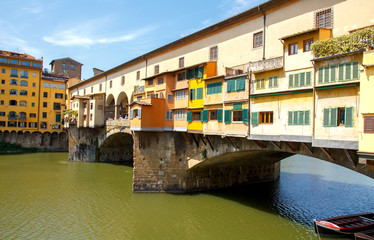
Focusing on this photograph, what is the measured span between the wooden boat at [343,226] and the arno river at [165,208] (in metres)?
1.05

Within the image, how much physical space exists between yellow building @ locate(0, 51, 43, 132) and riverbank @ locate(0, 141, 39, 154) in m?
3.39

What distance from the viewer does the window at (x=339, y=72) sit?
1325 cm

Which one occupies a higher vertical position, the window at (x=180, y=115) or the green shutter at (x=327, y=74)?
the green shutter at (x=327, y=74)

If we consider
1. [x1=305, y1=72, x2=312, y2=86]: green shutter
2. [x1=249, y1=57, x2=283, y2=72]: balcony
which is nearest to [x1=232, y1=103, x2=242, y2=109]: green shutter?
[x1=249, y1=57, x2=283, y2=72]: balcony

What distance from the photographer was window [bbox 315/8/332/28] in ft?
52.9

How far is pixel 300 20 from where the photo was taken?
688 inches

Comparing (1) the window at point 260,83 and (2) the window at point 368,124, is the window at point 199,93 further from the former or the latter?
(2) the window at point 368,124

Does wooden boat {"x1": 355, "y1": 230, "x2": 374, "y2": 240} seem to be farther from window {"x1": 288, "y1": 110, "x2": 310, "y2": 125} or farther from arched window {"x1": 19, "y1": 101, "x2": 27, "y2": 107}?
arched window {"x1": 19, "y1": 101, "x2": 27, "y2": 107}

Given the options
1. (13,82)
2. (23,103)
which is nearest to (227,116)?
(23,103)

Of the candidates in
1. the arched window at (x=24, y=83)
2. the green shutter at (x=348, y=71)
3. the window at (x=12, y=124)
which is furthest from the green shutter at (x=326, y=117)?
the arched window at (x=24, y=83)

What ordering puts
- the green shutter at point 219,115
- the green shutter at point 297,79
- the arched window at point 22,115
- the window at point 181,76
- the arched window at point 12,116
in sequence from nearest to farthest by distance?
the green shutter at point 297,79 < the green shutter at point 219,115 < the window at point 181,76 < the arched window at point 12,116 < the arched window at point 22,115

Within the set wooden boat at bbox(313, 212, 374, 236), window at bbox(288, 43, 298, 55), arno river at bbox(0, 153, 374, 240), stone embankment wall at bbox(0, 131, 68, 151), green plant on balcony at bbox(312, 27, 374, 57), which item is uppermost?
window at bbox(288, 43, 298, 55)

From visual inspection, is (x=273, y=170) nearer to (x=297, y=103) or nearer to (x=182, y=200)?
(x=182, y=200)

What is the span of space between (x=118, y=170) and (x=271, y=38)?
30.6 metres
